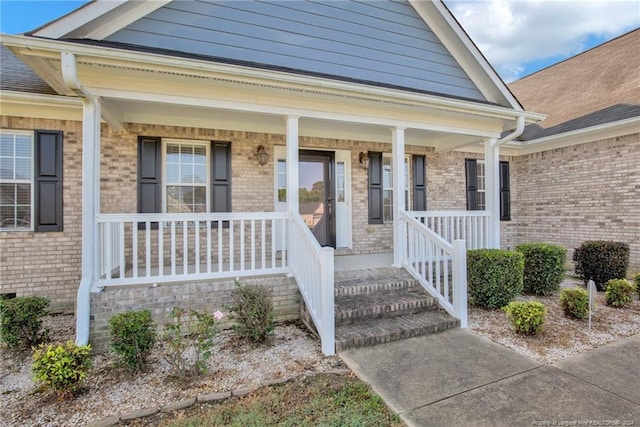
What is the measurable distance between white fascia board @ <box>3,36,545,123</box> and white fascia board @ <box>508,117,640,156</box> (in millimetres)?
3487

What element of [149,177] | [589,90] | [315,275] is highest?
[589,90]

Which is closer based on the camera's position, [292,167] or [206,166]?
[292,167]

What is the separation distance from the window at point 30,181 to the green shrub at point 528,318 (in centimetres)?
678

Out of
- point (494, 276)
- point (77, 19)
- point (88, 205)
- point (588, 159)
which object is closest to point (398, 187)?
point (494, 276)

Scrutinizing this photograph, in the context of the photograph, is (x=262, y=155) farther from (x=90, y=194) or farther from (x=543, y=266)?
(x=543, y=266)

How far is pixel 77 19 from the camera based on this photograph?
4047mm

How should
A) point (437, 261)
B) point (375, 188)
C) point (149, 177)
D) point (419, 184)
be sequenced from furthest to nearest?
point (419, 184) → point (375, 188) → point (149, 177) → point (437, 261)

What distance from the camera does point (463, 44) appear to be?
6.45m

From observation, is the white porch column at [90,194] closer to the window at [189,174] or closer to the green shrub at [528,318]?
the window at [189,174]

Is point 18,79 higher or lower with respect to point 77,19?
lower

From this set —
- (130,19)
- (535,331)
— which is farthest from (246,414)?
(130,19)

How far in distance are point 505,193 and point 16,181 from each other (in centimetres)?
1076

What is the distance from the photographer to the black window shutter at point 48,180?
516cm

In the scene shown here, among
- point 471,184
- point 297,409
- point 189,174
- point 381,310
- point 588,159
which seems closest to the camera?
point 297,409
